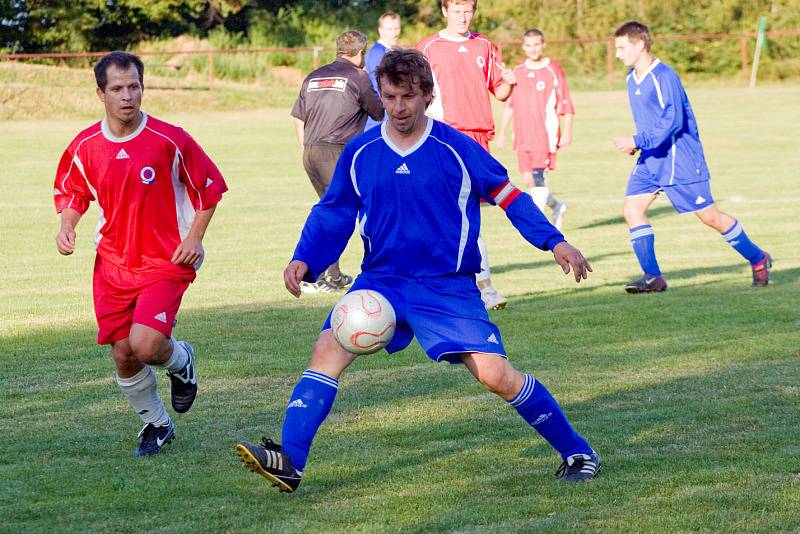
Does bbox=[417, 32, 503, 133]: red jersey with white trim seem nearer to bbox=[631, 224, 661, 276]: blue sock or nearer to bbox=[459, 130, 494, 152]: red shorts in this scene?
bbox=[459, 130, 494, 152]: red shorts

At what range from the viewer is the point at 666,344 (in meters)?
8.80

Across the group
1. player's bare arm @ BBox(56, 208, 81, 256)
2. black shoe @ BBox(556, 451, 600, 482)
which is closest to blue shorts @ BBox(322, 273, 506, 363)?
black shoe @ BBox(556, 451, 600, 482)

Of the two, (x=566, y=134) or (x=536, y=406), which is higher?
(x=536, y=406)

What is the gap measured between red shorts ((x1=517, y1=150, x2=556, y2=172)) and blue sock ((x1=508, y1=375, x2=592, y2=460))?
10674 millimetres

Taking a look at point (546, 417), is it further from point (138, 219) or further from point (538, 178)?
point (538, 178)

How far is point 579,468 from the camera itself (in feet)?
17.9

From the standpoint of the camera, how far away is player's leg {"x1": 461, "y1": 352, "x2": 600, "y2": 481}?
5.32 meters

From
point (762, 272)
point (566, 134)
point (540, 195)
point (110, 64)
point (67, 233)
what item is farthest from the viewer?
point (566, 134)

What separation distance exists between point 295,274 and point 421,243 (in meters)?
0.54

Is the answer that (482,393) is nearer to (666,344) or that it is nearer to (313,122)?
(666,344)

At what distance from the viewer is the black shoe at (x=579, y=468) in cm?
545

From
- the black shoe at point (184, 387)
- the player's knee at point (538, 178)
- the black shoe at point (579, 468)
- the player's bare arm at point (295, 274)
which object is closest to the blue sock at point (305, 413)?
the player's bare arm at point (295, 274)

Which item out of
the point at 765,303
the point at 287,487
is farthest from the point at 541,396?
the point at 765,303

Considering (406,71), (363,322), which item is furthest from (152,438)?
(406,71)
